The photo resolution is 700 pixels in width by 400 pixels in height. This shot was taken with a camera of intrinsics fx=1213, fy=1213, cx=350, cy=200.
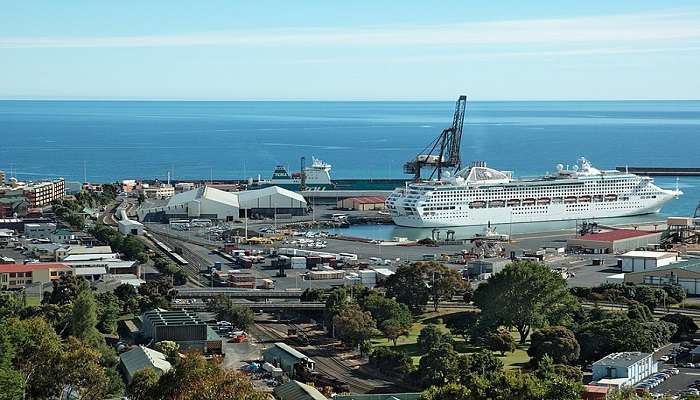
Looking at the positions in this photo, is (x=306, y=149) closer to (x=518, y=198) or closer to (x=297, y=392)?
(x=518, y=198)

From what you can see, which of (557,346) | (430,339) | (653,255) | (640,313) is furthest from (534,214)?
(557,346)

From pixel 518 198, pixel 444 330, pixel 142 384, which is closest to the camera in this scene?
pixel 142 384

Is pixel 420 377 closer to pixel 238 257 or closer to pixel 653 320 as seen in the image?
pixel 653 320

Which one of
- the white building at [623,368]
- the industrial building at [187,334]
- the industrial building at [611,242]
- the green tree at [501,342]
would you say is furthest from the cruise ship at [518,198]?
the white building at [623,368]

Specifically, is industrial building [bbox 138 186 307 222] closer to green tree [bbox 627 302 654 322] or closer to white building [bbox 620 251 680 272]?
white building [bbox 620 251 680 272]

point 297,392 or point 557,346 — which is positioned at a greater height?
point 557,346

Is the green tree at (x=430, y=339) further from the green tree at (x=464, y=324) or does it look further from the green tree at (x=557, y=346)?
the green tree at (x=557, y=346)
